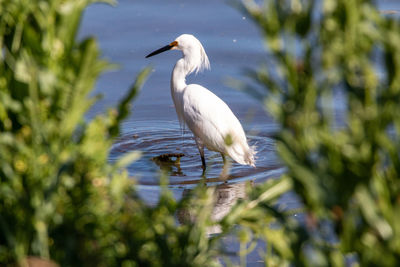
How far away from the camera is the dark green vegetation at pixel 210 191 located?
1.13 metres

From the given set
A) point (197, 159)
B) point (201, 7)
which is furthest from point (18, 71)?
point (201, 7)

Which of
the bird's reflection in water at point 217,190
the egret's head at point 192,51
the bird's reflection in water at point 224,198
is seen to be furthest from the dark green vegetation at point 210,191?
the egret's head at point 192,51

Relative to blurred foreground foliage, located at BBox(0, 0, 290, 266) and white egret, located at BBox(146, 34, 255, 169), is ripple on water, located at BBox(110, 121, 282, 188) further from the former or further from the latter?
blurred foreground foliage, located at BBox(0, 0, 290, 266)

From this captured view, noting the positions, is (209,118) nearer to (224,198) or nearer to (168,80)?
(224,198)

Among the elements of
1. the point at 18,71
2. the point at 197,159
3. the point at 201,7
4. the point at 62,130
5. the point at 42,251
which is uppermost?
the point at 18,71

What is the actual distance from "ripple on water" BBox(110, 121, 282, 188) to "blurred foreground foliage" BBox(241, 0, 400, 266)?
3730 mm

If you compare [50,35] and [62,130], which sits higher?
[50,35]

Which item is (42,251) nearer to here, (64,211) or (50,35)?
(64,211)

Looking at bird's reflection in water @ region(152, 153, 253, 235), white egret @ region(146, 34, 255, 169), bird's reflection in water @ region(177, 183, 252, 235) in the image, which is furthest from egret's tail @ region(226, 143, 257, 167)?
bird's reflection in water @ region(177, 183, 252, 235)

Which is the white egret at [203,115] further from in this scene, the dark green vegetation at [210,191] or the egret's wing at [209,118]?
the dark green vegetation at [210,191]

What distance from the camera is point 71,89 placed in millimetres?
1420

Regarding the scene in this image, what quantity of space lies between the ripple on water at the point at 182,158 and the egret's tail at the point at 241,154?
0.31 feet

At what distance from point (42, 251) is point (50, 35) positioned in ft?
1.43

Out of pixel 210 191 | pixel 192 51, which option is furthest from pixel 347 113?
pixel 192 51
